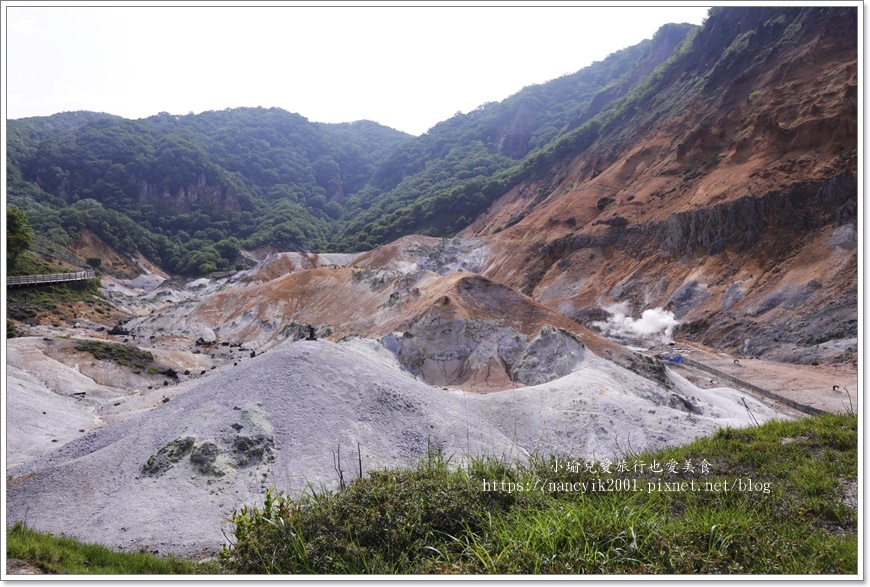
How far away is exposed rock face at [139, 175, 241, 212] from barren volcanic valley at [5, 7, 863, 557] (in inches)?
557

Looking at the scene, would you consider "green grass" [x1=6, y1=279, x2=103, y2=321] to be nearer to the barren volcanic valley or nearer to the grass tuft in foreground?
the barren volcanic valley

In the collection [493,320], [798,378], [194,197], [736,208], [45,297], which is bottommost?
[798,378]

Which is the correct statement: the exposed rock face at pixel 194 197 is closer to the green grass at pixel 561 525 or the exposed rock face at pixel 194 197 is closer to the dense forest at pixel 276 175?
the dense forest at pixel 276 175

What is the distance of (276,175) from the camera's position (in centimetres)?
16350

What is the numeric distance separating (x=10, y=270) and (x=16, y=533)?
51674 millimetres

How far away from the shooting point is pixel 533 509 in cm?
624

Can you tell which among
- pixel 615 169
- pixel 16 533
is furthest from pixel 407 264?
pixel 16 533

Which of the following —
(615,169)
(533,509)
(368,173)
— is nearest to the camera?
(533,509)

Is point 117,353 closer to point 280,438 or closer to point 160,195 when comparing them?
point 280,438

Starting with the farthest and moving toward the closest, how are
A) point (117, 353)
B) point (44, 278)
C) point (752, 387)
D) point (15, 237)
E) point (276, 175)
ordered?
point (276, 175) → point (44, 278) → point (15, 237) → point (117, 353) → point (752, 387)

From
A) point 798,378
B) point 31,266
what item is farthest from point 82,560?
point 31,266

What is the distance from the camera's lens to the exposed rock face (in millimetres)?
120875

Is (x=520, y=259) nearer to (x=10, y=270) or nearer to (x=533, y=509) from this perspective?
(x=10, y=270)

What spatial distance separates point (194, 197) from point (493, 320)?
118m
